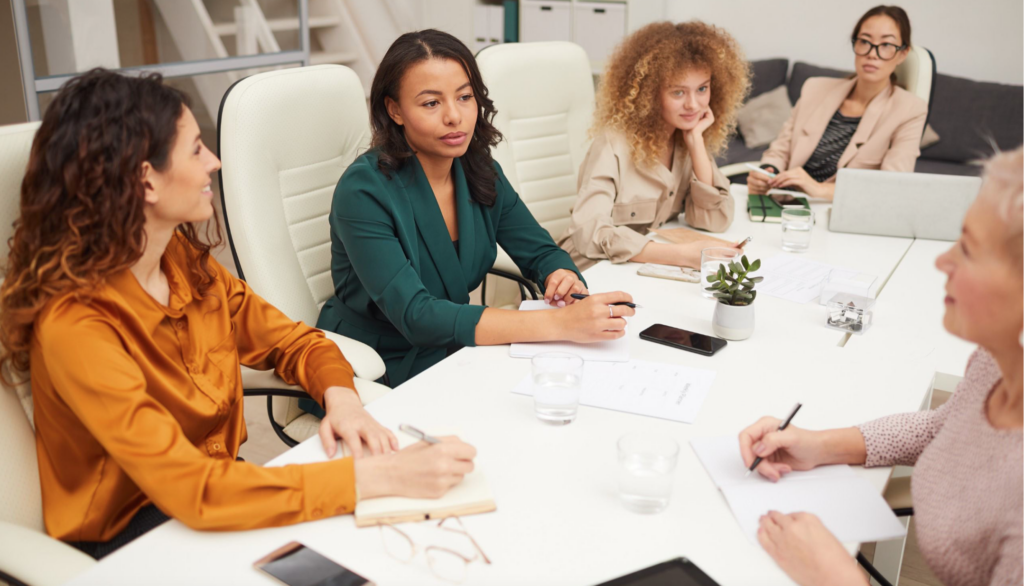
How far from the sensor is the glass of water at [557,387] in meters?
1.25

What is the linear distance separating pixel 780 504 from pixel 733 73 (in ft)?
5.53

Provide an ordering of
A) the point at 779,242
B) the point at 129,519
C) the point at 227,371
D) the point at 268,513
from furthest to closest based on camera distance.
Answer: the point at 779,242 → the point at 227,371 → the point at 129,519 → the point at 268,513

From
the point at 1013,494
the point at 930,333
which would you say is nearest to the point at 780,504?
the point at 1013,494

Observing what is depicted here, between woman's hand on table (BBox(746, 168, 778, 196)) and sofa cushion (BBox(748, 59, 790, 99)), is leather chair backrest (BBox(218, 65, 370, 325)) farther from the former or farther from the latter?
sofa cushion (BBox(748, 59, 790, 99))

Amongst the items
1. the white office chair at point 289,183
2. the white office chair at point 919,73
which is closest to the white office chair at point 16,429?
the white office chair at point 289,183

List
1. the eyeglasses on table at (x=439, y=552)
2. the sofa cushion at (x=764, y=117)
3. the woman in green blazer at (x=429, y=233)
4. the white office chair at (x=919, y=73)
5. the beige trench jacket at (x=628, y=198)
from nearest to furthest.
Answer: the eyeglasses on table at (x=439, y=552), the woman in green blazer at (x=429, y=233), the beige trench jacket at (x=628, y=198), the white office chair at (x=919, y=73), the sofa cushion at (x=764, y=117)

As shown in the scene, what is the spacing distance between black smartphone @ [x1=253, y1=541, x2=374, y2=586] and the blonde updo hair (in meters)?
0.77

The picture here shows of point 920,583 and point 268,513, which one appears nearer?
point 268,513

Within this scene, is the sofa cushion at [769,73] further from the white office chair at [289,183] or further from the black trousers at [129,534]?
the black trousers at [129,534]

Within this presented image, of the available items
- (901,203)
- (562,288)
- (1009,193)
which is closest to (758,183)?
(901,203)

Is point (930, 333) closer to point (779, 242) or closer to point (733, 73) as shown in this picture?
point (779, 242)

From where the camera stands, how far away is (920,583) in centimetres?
200

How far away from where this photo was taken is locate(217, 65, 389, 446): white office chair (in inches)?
65.4

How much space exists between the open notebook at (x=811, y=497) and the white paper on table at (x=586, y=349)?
1.11 ft
